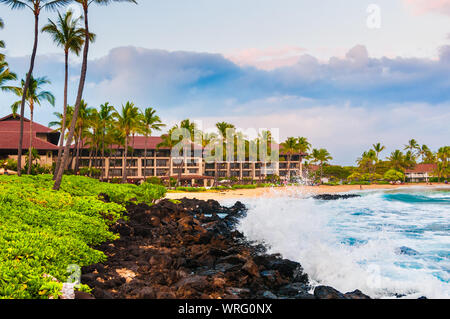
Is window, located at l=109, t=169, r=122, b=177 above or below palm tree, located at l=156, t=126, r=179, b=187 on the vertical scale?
below

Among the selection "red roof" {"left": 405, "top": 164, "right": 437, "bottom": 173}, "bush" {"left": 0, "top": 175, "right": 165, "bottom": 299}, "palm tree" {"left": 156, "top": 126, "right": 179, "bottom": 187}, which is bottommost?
"bush" {"left": 0, "top": 175, "right": 165, "bottom": 299}

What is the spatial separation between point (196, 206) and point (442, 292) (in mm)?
18732

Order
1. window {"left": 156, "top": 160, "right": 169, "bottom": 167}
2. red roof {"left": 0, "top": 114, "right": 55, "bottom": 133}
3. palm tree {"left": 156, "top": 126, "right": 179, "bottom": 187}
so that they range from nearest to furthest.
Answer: red roof {"left": 0, "top": 114, "right": 55, "bottom": 133}
palm tree {"left": 156, "top": 126, "right": 179, "bottom": 187}
window {"left": 156, "top": 160, "right": 169, "bottom": 167}

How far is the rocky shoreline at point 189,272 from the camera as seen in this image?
645 centimetres

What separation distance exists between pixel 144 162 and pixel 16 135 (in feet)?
68.3

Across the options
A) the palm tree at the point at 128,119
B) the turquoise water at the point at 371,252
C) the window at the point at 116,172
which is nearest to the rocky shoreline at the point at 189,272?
the turquoise water at the point at 371,252

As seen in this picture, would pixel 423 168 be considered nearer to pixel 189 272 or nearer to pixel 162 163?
pixel 162 163

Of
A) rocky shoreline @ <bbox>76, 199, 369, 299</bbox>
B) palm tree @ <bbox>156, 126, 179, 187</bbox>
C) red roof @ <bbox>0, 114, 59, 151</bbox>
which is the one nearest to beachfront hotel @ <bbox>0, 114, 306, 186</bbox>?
red roof @ <bbox>0, 114, 59, 151</bbox>

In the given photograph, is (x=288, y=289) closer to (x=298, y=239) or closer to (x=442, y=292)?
(x=442, y=292)

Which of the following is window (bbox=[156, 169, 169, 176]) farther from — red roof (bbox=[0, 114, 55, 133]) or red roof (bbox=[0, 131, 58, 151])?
red roof (bbox=[0, 131, 58, 151])

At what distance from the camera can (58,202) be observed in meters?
12.0

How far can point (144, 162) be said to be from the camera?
61156mm

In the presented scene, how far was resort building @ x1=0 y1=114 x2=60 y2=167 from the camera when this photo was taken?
146ft
